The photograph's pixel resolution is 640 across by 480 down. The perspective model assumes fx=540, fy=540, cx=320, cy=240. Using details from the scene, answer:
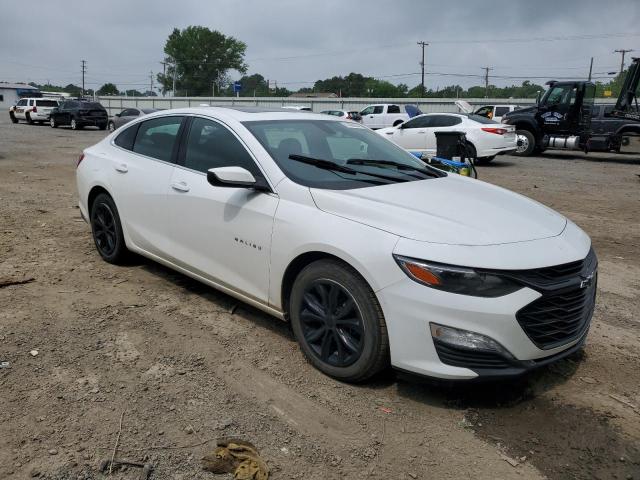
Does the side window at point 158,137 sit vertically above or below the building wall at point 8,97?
below

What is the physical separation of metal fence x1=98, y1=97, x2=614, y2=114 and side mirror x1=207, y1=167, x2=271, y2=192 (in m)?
27.7

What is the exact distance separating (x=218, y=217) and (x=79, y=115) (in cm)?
2957

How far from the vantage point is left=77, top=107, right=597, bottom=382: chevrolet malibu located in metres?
2.76

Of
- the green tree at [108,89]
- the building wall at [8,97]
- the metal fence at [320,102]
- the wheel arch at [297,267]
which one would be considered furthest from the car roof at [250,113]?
the green tree at [108,89]

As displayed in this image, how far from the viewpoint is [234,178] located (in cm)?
348

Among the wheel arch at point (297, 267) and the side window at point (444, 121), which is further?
the side window at point (444, 121)

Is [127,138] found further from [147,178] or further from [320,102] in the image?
[320,102]

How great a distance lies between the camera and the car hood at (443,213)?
2922 millimetres

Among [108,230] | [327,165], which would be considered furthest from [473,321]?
[108,230]

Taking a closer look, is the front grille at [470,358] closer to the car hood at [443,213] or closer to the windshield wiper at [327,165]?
the car hood at [443,213]

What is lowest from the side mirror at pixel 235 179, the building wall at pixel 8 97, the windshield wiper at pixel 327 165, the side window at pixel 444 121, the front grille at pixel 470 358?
the front grille at pixel 470 358

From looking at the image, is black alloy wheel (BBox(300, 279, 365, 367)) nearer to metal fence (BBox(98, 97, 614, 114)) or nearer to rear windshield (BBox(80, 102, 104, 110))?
metal fence (BBox(98, 97, 614, 114))

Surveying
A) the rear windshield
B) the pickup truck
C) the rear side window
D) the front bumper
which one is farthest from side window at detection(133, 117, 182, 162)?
the rear side window

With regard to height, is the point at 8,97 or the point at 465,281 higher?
the point at 8,97
